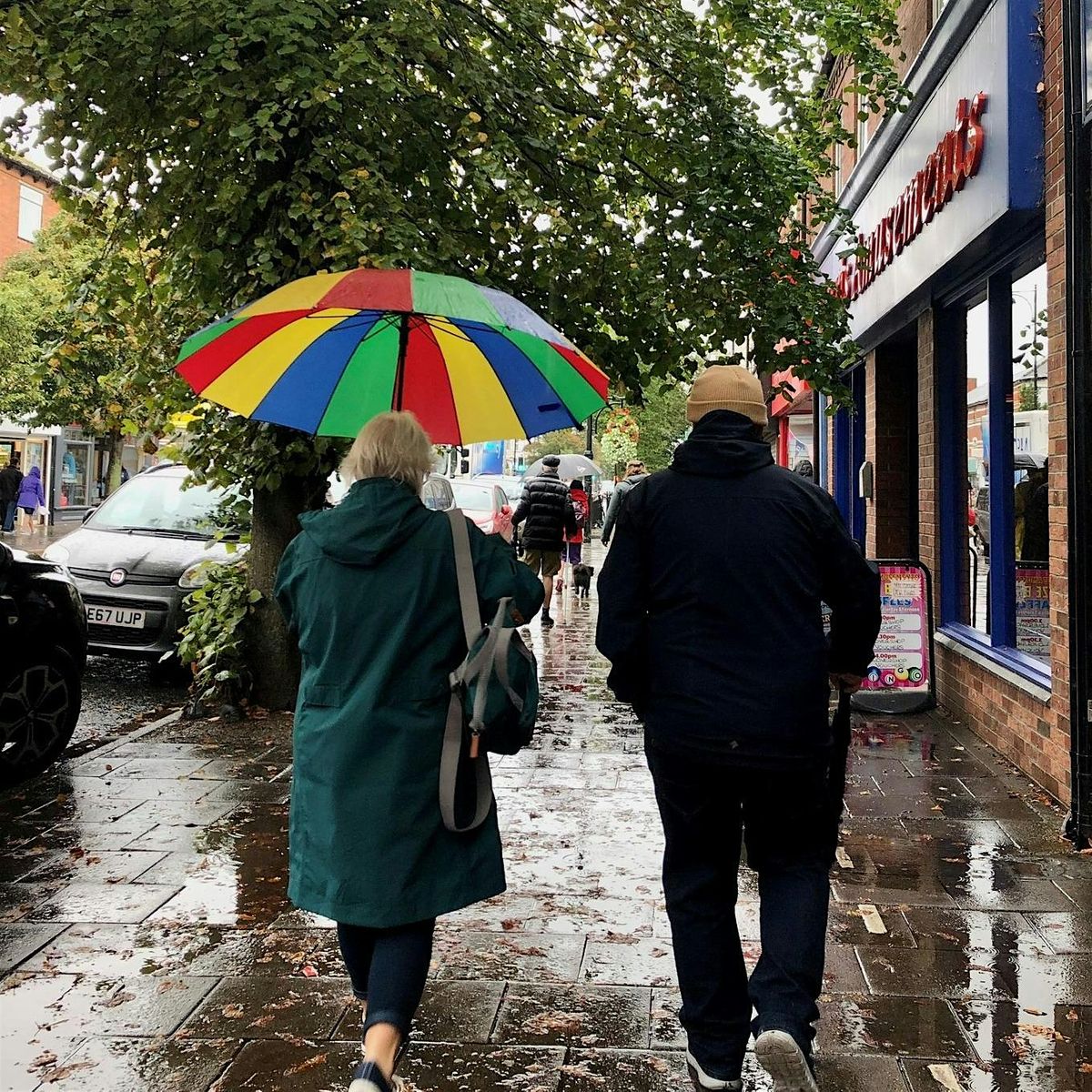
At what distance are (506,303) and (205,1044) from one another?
7.67 feet

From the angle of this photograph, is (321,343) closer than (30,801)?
Yes

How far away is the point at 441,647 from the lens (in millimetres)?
3096

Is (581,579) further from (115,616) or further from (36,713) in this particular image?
(36,713)

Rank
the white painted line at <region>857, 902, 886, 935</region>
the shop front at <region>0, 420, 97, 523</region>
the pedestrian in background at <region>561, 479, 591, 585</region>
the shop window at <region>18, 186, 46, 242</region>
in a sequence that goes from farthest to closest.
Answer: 1. the shop window at <region>18, 186, 46, 242</region>
2. the shop front at <region>0, 420, 97, 523</region>
3. the pedestrian in background at <region>561, 479, 591, 585</region>
4. the white painted line at <region>857, 902, 886, 935</region>

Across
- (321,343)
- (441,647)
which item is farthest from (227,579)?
(441,647)

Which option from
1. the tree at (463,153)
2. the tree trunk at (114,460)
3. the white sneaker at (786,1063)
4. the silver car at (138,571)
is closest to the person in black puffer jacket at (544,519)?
the silver car at (138,571)

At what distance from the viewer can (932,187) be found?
357 inches

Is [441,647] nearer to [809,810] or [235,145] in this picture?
[809,810]

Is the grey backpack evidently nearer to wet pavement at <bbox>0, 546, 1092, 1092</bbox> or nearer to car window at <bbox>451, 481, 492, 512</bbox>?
wet pavement at <bbox>0, 546, 1092, 1092</bbox>

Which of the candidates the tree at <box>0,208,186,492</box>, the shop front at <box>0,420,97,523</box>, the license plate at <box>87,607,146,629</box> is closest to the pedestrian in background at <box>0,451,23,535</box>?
the shop front at <box>0,420,97,523</box>

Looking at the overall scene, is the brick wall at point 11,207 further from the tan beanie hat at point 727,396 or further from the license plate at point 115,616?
the tan beanie hat at point 727,396

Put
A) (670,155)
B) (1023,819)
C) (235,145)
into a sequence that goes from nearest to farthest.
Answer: (1023,819)
(235,145)
(670,155)

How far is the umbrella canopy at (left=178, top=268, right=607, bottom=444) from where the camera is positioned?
3684 mm

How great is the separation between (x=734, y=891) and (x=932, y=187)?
7.04m
